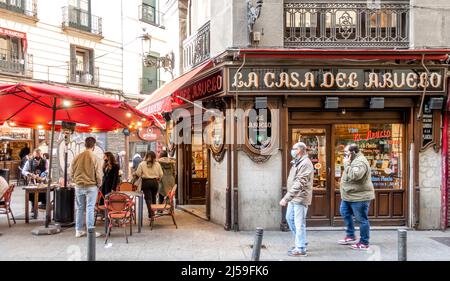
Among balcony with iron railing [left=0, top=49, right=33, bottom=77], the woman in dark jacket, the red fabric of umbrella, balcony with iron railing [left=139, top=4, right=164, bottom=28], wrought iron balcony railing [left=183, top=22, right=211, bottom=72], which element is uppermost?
balcony with iron railing [left=139, top=4, right=164, bottom=28]

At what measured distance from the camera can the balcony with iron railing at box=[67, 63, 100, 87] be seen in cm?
2158

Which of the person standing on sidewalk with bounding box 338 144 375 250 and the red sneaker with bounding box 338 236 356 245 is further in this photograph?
the red sneaker with bounding box 338 236 356 245

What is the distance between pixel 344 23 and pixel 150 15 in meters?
19.7

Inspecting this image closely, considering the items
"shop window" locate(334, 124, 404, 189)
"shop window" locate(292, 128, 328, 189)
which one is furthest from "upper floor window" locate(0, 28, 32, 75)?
"shop window" locate(334, 124, 404, 189)

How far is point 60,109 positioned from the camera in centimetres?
907

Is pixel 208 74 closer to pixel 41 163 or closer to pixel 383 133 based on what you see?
pixel 383 133

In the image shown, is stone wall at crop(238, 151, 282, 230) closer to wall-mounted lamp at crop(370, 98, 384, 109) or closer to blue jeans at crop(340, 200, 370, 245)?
blue jeans at crop(340, 200, 370, 245)

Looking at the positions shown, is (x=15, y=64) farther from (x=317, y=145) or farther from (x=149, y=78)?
(x=317, y=145)

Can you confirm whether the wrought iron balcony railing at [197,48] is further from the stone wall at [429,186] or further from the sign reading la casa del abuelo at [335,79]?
the stone wall at [429,186]

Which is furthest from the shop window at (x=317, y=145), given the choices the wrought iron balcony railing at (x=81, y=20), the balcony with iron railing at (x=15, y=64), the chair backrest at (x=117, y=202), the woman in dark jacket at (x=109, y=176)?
the wrought iron balcony railing at (x=81, y=20)

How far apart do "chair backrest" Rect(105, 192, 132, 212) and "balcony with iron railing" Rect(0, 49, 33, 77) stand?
44.5 ft

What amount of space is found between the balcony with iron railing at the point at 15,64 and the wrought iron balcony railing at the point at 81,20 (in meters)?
3.04

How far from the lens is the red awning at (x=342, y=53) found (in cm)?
825

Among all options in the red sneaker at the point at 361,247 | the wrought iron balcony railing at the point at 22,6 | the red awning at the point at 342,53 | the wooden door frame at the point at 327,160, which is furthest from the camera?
the wrought iron balcony railing at the point at 22,6
